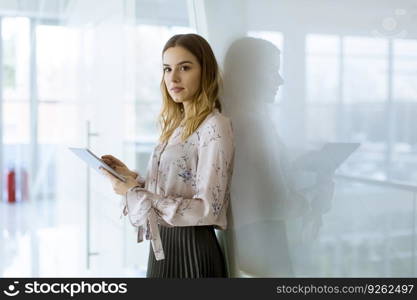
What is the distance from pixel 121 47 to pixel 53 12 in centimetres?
201

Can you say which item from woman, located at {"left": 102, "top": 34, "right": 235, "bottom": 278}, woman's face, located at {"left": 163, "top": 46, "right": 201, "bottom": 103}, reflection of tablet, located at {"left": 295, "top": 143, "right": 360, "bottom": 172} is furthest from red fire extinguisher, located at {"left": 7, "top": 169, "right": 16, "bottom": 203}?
reflection of tablet, located at {"left": 295, "top": 143, "right": 360, "bottom": 172}

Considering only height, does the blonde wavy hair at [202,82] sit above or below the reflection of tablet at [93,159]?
above

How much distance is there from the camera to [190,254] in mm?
1393

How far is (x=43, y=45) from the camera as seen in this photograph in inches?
159

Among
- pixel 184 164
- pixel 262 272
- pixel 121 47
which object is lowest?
pixel 262 272

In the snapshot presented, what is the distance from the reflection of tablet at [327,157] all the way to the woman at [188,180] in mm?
257

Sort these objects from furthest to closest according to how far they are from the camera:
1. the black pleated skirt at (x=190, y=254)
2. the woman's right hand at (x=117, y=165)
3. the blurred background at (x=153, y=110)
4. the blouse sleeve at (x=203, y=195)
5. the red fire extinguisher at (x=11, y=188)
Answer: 1. the red fire extinguisher at (x=11, y=188)
2. the woman's right hand at (x=117, y=165)
3. the black pleated skirt at (x=190, y=254)
4. the blouse sleeve at (x=203, y=195)
5. the blurred background at (x=153, y=110)

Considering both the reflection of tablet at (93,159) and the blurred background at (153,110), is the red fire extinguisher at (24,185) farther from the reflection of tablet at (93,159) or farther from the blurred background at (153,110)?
the reflection of tablet at (93,159)

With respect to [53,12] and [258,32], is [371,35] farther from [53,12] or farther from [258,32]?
[53,12]

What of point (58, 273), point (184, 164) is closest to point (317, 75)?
point (184, 164)

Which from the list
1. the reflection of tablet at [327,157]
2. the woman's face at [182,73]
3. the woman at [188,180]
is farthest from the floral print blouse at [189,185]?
the reflection of tablet at [327,157]

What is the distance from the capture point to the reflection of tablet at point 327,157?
0.97 m

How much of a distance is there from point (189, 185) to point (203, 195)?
0.35 ft

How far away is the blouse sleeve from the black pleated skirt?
0.32ft
